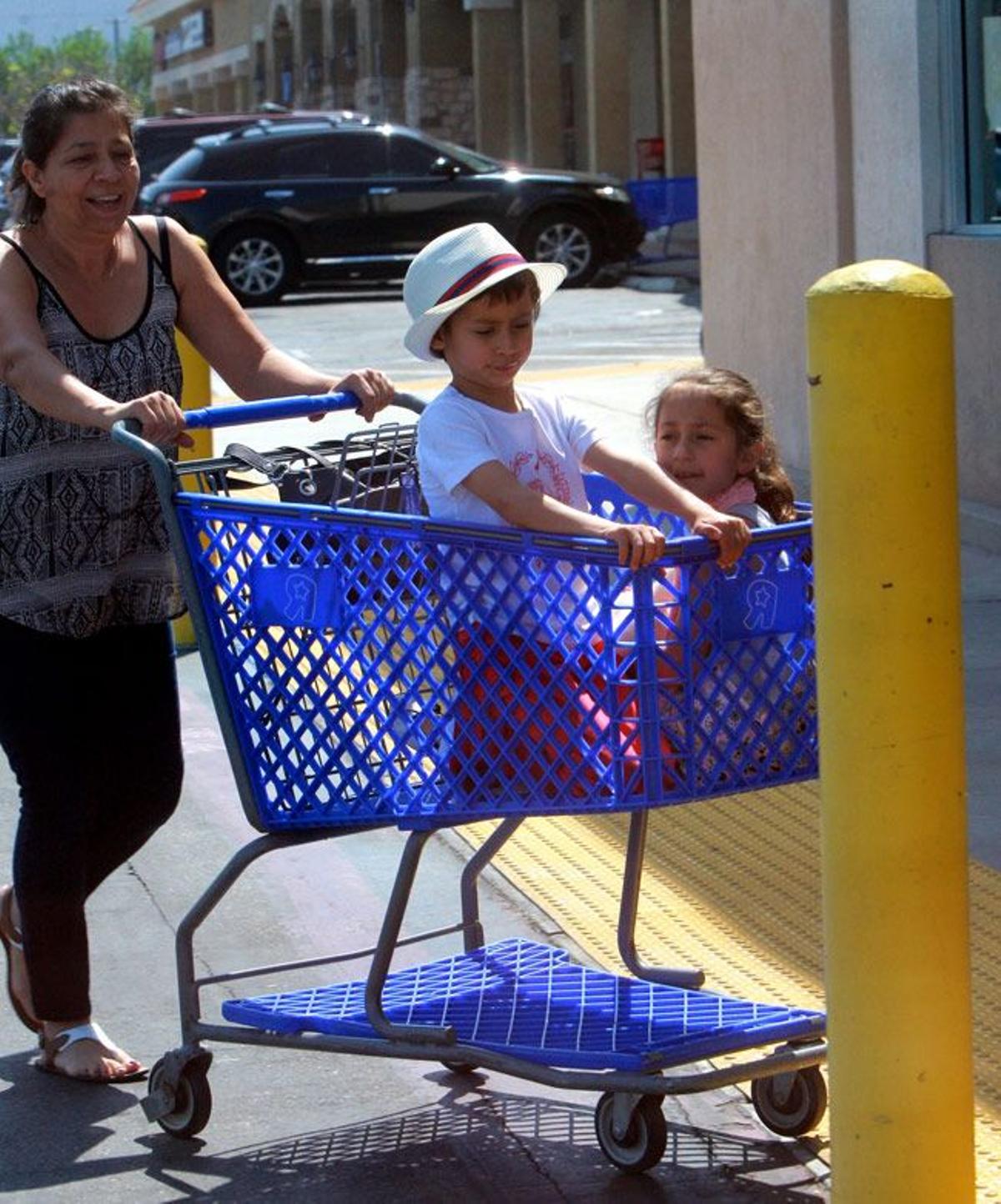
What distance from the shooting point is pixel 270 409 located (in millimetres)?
4164

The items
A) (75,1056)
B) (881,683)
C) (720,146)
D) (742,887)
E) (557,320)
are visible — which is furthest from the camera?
(557,320)

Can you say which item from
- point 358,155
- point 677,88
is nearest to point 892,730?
point 358,155

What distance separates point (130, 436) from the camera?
388 cm

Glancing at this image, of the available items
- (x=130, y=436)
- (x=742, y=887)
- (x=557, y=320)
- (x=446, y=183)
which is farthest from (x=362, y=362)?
(x=130, y=436)

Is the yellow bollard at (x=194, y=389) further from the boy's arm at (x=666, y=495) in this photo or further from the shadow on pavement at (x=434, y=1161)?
the boy's arm at (x=666, y=495)

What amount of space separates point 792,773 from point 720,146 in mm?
8755

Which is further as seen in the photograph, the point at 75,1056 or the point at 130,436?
the point at 75,1056

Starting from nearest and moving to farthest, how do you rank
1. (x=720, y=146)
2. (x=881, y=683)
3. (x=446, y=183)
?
(x=881, y=683), (x=720, y=146), (x=446, y=183)

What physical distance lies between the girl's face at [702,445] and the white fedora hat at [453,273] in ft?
1.00

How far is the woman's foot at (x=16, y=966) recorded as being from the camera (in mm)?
4438

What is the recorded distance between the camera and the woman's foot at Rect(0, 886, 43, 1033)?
4438mm

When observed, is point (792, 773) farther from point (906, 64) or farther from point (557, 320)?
point (557, 320)

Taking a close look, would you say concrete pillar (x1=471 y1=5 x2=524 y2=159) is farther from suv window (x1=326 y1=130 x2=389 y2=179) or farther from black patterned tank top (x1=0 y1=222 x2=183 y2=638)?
black patterned tank top (x1=0 y1=222 x2=183 y2=638)

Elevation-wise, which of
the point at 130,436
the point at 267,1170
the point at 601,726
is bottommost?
the point at 267,1170
